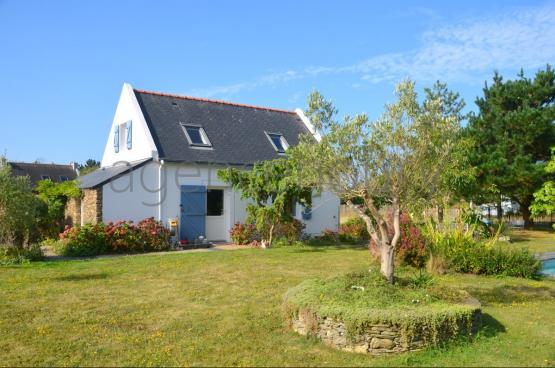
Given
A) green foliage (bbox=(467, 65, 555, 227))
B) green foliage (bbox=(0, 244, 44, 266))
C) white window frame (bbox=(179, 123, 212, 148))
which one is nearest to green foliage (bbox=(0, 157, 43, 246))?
green foliage (bbox=(0, 244, 44, 266))

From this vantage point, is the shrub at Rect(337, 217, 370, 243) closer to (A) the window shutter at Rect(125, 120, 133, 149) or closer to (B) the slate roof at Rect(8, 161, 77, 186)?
(A) the window shutter at Rect(125, 120, 133, 149)

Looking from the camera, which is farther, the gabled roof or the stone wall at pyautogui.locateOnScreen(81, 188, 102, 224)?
the gabled roof

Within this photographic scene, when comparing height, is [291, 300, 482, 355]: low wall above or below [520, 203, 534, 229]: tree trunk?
below

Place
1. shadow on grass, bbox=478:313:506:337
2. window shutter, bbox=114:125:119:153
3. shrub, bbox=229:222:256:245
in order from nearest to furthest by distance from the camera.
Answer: shadow on grass, bbox=478:313:506:337
shrub, bbox=229:222:256:245
window shutter, bbox=114:125:119:153

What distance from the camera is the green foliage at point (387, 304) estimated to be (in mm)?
5883

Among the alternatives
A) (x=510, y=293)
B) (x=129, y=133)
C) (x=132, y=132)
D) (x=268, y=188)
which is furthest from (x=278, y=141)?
(x=510, y=293)

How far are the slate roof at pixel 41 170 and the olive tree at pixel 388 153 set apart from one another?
4985 centimetres

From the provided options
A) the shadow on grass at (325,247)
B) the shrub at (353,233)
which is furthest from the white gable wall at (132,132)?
the shrub at (353,233)

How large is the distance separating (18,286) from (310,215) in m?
13.4

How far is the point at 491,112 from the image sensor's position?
84.4 ft

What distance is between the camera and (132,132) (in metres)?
19.6

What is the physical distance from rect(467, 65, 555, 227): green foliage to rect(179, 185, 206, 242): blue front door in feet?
45.8

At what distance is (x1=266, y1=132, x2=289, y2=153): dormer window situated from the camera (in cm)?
2148

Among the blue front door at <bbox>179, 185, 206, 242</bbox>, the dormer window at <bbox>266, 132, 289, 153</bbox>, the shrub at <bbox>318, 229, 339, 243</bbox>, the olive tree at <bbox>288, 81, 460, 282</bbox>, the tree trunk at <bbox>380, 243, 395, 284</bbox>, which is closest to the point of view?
the olive tree at <bbox>288, 81, 460, 282</bbox>
